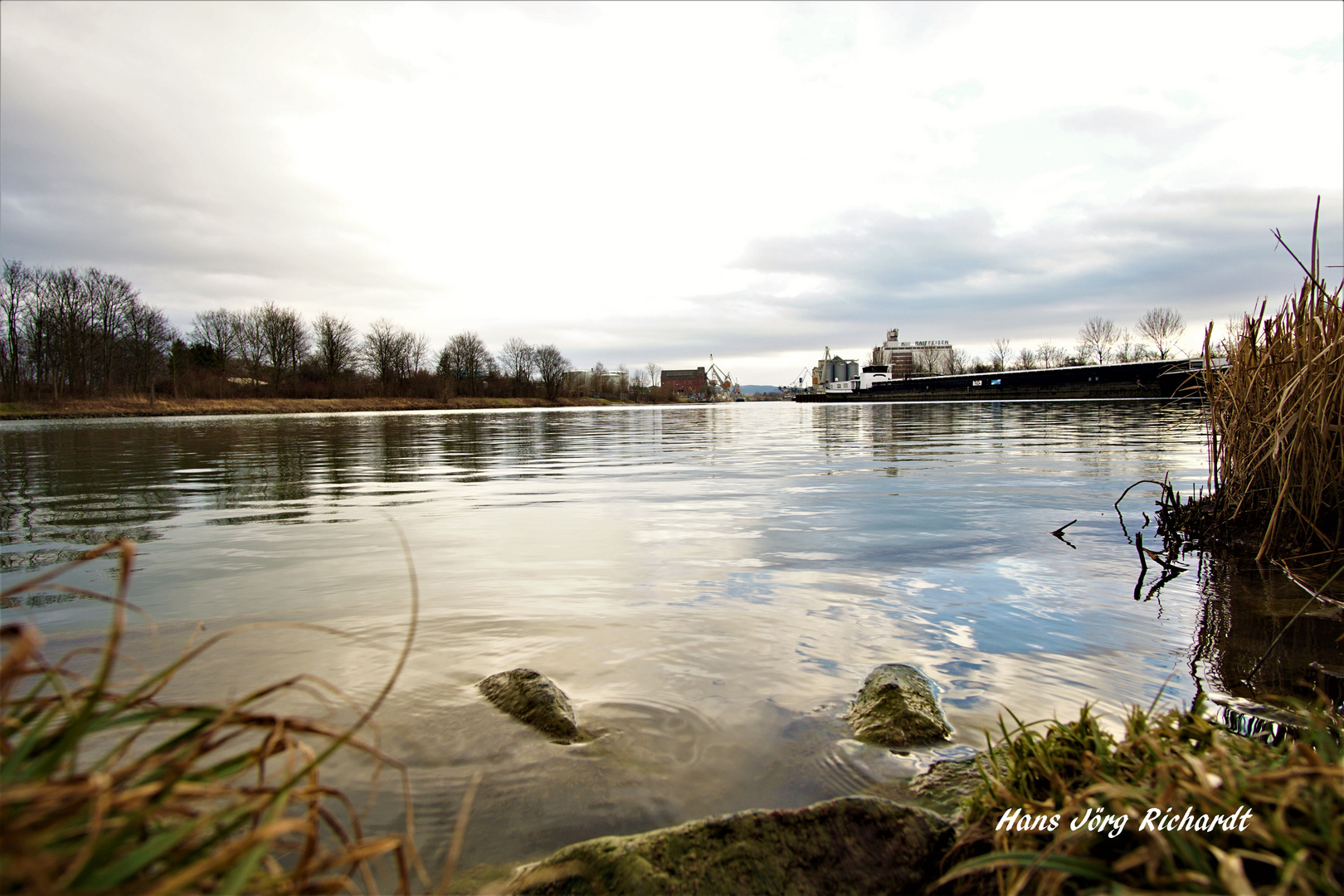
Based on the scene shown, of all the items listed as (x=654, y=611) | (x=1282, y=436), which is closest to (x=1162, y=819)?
(x=654, y=611)

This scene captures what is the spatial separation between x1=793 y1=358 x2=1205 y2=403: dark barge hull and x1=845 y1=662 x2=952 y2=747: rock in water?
173 feet

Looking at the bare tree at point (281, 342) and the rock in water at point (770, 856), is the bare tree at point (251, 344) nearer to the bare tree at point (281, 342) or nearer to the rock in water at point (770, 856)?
the bare tree at point (281, 342)

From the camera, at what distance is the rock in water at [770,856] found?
77.9 inches

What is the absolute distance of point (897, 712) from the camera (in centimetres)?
304

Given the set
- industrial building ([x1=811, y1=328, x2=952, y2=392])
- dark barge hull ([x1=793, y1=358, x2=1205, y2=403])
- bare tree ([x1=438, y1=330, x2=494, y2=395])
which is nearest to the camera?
dark barge hull ([x1=793, y1=358, x2=1205, y2=403])

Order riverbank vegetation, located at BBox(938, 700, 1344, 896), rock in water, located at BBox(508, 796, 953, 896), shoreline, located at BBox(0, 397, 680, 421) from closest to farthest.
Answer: riverbank vegetation, located at BBox(938, 700, 1344, 896)
rock in water, located at BBox(508, 796, 953, 896)
shoreline, located at BBox(0, 397, 680, 421)

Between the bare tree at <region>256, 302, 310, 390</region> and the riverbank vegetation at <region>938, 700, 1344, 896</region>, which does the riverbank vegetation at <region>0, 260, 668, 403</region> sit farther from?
the riverbank vegetation at <region>938, 700, 1344, 896</region>

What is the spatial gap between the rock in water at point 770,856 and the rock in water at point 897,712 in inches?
32.0

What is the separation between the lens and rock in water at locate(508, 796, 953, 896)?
198cm

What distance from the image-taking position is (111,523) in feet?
25.3

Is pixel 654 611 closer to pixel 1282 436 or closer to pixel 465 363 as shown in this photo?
pixel 1282 436

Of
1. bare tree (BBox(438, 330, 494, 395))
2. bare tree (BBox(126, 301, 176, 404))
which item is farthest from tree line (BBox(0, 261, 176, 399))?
bare tree (BBox(438, 330, 494, 395))

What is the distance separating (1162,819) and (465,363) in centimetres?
10642

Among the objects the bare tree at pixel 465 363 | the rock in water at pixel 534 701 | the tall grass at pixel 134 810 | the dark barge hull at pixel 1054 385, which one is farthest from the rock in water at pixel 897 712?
the bare tree at pixel 465 363
